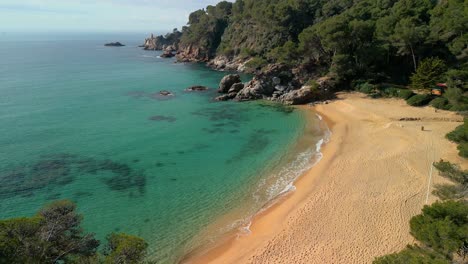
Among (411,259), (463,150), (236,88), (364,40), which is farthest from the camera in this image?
(236,88)

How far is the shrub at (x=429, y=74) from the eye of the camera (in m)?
39.6

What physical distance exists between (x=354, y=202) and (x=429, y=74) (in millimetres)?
27774

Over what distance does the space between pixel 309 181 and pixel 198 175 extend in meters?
9.09

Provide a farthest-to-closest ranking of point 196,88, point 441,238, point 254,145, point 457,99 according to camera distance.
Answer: point 196,88, point 457,99, point 254,145, point 441,238

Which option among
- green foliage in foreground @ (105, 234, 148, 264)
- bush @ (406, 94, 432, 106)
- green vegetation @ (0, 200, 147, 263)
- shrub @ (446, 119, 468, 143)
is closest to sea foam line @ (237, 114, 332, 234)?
green foliage in foreground @ (105, 234, 148, 264)

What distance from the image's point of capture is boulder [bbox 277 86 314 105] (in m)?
46.5

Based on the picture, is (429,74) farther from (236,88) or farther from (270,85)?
(236,88)

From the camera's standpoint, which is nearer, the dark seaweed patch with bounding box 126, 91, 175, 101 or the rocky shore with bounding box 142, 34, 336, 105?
the rocky shore with bounding box 142, 34, 336, 105

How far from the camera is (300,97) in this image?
46.4m

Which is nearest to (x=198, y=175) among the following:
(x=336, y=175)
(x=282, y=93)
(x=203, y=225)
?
(x=203, y=225)

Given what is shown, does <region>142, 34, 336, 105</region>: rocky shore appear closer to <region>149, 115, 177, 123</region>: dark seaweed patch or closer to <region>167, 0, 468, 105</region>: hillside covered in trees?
<region>167, 0, 468, 105</region>: hillside covered in trees

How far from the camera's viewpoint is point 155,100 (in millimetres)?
51906

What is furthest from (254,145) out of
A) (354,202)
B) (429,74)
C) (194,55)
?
(194,55)

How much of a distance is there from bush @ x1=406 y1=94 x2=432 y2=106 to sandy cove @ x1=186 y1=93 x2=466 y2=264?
196 inches
